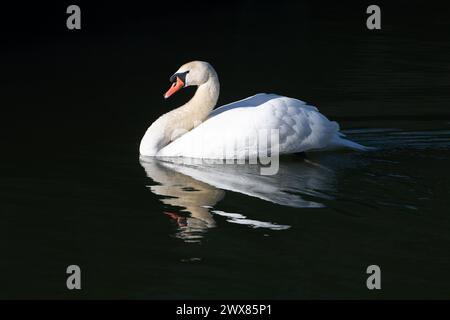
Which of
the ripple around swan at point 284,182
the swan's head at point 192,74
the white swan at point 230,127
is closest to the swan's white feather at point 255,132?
the white swan at point 230,127

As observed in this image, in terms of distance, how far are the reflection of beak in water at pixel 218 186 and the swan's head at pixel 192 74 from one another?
767mm

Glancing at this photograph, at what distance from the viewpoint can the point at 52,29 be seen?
18.0 meters

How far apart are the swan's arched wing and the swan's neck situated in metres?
0.18

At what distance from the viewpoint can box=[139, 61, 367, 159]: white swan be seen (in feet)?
31.9

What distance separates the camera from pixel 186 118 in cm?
1030

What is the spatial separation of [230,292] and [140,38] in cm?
1155

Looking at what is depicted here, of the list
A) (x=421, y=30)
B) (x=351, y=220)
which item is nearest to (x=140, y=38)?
(x=421, y=30)

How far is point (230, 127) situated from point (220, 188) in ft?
2.85

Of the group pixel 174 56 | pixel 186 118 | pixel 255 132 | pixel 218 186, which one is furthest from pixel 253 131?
pixel 174 56

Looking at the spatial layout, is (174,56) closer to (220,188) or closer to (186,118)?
(186,118)

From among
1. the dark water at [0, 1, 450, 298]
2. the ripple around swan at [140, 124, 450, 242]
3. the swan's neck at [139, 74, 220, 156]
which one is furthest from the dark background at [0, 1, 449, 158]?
the ripple around swan at [140, 124, 450, 242]
